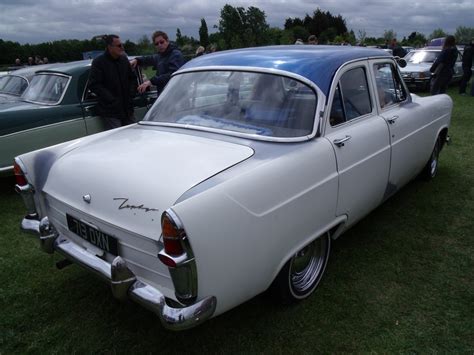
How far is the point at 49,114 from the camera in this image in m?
5.15

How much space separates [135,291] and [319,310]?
4.34 ft

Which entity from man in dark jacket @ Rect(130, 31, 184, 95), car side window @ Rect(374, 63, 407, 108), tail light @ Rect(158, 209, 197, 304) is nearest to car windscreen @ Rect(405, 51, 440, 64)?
man in dark jacket @ Rect(130, 31, 184, 95)

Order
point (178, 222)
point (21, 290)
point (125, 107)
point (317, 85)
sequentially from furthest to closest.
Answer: point (125, 107) < point (21, 290) < point (317, 85) < point (178, 222)

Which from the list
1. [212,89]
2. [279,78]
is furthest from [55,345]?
[279,78]

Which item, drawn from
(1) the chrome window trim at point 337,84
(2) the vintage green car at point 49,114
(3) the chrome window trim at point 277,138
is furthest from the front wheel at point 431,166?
(2) the vintage green car at point 49,114

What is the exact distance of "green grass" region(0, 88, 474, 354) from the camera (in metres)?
2.49

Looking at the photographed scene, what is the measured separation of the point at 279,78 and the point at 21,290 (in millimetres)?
2555

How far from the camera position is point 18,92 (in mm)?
6480

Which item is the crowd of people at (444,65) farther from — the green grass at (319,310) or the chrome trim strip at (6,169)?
the chrome trim strip at (6,169)

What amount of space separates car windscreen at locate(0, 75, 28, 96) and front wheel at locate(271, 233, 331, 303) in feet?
18.6

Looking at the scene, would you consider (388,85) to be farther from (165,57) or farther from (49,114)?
(49,114)

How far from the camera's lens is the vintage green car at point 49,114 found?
4902mm

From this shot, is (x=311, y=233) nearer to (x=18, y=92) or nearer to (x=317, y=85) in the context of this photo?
(x=317, y=85)

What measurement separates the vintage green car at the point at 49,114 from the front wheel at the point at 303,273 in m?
3.78
